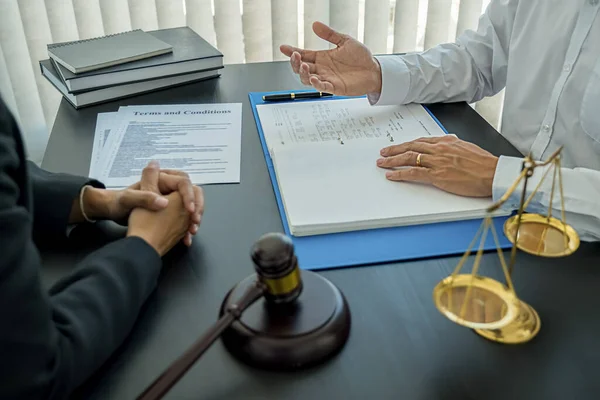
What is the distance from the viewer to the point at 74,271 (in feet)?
2.33

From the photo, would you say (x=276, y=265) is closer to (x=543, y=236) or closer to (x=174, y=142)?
(x=543, y=236)

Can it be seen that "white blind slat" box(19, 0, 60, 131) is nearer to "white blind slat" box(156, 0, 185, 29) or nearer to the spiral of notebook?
"white blind slat" box(156, 0, 185, 29)

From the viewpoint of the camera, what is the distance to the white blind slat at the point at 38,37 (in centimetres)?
192

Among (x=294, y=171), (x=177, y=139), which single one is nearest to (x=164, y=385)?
(x=294, y=171)

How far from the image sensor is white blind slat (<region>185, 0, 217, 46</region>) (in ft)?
6.54

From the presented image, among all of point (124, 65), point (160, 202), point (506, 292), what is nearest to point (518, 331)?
point (506, 292)

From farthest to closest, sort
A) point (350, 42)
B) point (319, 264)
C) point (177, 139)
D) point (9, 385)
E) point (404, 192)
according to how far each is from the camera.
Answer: point (350, 42) < point (177, 139) < point (404, 192) < point (319, 264) < point (9, 385)

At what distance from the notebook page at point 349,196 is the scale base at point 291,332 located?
7.4 inches

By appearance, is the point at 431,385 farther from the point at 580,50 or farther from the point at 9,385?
the point at 580,50

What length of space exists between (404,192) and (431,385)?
0.37 meters

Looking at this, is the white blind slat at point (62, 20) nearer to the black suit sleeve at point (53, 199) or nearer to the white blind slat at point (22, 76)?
the white blind slat at point (22, 76)

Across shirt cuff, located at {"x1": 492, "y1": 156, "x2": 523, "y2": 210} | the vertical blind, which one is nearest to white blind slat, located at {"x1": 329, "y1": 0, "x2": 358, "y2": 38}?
the vertical blind

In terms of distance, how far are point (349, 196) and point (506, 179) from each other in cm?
24

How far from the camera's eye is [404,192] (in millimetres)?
933
